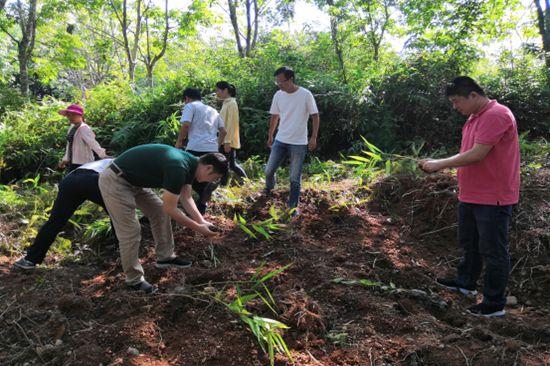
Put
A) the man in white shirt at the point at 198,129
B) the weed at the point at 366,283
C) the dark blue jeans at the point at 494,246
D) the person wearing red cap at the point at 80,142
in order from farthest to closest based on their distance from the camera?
the man in white shirt at the point at 198,129 < the person wearing red cap at the point at 80,142 < the weed at the point at 366,283 < the dark blue jeans at the point at 494,246

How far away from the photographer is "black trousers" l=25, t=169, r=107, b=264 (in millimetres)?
3223

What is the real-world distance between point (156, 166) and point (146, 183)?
0.18 m

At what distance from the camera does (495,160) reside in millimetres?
2645

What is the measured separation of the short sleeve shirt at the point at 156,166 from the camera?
2.69 meters

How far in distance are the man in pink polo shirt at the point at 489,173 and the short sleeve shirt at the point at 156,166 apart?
1.71m

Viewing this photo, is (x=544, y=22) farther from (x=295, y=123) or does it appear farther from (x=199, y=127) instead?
(x=199, y=127)

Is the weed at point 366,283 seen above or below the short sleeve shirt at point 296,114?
below

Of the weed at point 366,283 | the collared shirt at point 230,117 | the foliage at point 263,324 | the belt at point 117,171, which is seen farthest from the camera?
the collared shirt at point 230,117

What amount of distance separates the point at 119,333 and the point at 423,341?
6.18 ft

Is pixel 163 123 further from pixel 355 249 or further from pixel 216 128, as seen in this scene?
pixel 355 249

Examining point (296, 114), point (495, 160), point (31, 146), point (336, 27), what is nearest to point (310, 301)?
point (495, 160)

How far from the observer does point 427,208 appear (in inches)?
173

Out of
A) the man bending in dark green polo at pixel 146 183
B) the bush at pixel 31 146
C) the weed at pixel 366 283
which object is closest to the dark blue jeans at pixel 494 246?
the weed at pixel 366 283

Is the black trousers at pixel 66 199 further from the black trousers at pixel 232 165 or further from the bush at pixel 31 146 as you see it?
the bush at pixel 31 146
